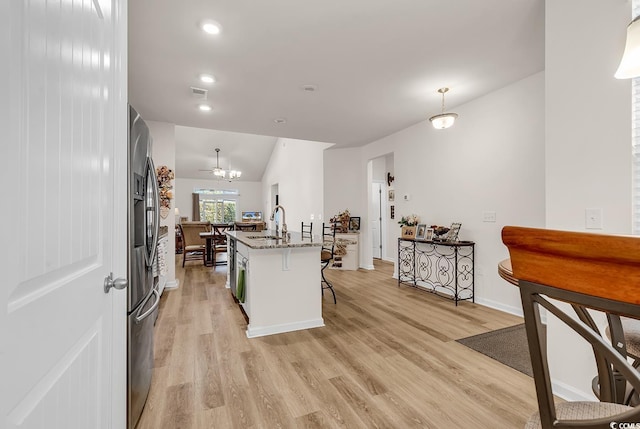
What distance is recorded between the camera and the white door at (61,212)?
21.3 inches

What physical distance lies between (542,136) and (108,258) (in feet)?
12.9

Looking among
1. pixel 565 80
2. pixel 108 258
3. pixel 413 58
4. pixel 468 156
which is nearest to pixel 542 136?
pixel 468 156

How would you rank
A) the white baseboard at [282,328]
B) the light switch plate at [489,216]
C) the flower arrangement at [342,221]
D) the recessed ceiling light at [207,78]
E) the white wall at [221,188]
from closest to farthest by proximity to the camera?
the white baseboard at [282,328] < the recessed ceiling light at [207,78] < the light switch plate at [489,216] < the flower arrangement at [342,221] < the white wall at [221,188]

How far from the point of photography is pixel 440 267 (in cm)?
438

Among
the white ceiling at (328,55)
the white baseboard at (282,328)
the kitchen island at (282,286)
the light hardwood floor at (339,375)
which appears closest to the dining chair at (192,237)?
the white ceiling at (328,55)

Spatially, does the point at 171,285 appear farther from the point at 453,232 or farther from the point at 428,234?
the point at 453,232

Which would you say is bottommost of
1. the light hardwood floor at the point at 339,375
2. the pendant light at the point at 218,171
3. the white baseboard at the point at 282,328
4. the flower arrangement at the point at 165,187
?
the light hardwood floor at the point at 339,375

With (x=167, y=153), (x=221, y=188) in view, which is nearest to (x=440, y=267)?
(x=167, y=153)

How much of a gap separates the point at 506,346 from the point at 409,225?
7.85 feet

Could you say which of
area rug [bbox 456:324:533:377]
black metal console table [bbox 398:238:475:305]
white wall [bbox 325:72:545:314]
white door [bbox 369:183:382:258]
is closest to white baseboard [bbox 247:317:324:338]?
area rug [bbox 456:324:533:377]

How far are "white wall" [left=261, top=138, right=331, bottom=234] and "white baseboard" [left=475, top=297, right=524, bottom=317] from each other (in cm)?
377

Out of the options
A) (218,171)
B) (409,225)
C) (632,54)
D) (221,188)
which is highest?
(218,171)

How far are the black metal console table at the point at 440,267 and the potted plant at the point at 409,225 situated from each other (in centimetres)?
13

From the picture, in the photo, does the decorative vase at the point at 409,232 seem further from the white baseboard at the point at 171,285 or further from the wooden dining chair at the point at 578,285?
the wooden dining chair at the point at 578,285
